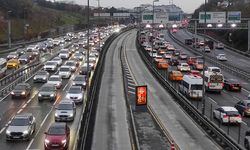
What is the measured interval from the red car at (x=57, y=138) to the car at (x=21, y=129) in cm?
238

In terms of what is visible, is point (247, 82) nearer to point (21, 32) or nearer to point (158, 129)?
point (158, 129)

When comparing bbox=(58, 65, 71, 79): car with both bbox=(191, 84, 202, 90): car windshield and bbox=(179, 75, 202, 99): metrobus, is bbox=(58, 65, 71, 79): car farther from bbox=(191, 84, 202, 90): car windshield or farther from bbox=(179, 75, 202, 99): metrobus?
bbox=(191, 84, 202, 90): car windshield

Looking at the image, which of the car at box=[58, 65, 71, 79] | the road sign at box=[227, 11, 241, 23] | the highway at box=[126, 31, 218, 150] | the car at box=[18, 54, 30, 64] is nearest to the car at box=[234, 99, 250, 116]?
the highway at box=[126, 31, 218, 150]

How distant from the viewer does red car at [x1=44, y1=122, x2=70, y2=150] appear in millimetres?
28969

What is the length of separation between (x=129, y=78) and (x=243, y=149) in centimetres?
3768

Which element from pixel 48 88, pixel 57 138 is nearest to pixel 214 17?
pixel 48 88

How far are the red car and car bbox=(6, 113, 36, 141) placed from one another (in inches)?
93.9

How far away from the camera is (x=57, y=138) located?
29250mm

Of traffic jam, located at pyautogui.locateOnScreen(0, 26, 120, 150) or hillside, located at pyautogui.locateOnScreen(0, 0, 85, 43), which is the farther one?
hillside, located at pyautogui.locateOnScreen(0, 0, 85, 43)

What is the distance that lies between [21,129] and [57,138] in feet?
11.7

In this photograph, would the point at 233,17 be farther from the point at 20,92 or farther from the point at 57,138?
the point at 57,138

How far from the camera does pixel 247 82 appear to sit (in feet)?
212

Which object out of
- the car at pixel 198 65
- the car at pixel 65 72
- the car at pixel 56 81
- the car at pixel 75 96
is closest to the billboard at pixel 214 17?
the car at pixel 198 65

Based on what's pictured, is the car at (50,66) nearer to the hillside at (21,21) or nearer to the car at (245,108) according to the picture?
the car at (245,108)
